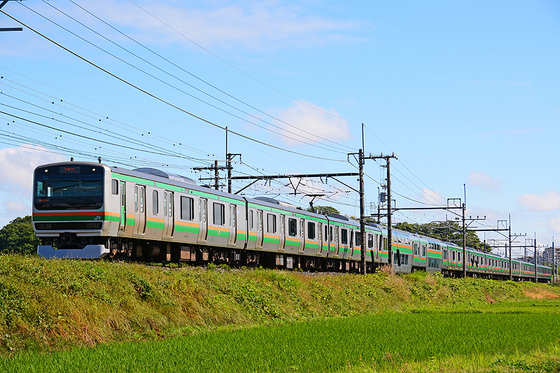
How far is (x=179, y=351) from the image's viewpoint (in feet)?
39.2

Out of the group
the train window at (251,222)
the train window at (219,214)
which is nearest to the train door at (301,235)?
the train window at (251,222)

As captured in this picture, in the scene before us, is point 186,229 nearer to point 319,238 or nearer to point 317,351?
point 317,351

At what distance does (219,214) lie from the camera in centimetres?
2467

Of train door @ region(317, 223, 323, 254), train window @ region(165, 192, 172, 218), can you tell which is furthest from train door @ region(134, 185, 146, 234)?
train door @ region(317, 223, 323, 254)

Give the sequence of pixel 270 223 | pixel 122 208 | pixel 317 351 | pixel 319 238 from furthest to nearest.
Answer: pixel 319 238 → pixel 270 223 → pixel 122 208 → pixel 317 351

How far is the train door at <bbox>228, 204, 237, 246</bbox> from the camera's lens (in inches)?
1005

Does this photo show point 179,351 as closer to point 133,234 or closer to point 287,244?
point 133,234

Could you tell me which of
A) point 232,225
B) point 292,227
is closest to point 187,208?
point 232,225

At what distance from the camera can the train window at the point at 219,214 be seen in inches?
961

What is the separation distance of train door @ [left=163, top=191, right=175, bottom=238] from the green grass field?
5.62 meters

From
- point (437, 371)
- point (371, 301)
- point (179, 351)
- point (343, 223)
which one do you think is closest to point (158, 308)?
point (179, 351)

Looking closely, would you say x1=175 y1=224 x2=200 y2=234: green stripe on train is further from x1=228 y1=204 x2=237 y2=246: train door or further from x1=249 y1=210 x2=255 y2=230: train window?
x1=249 y1=210 x2=255 y2=230: train window

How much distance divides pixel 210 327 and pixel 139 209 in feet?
17.4

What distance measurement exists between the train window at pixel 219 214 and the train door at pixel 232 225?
1.95ft
